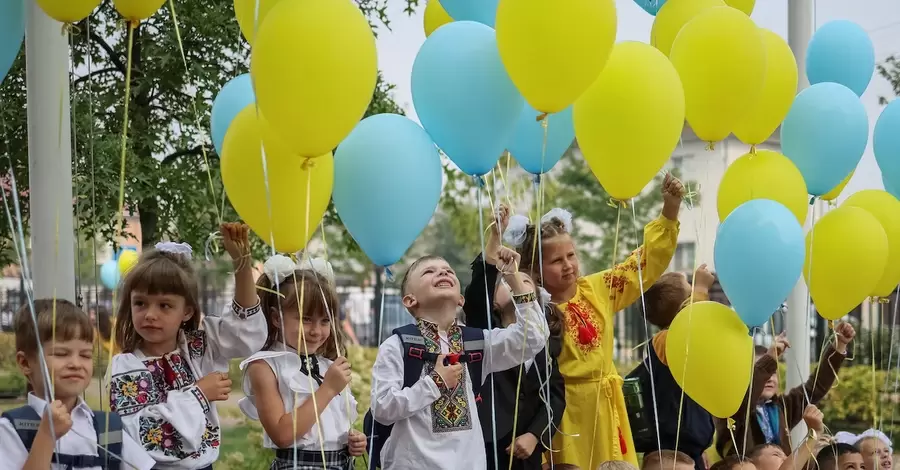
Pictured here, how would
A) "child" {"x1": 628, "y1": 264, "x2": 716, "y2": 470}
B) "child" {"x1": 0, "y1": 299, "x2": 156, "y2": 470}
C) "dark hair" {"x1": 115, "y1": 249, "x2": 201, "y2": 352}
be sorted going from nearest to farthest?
"child" {"x1": 0, "y1": 299, "x2": 156, "y2": 470}, "dark hair" {"x1": 115, "y1": 249, "x2": 201, "y2": 352}, "child" {"x1": 628, "y1": 264, "x2": 716, "y2": 470}

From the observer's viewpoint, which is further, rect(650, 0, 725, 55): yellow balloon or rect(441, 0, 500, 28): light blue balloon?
rect(650, 0, 725, 55): yellow balloon

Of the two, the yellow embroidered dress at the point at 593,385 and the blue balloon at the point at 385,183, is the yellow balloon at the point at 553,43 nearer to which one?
the blue balloon at the point at 385,183

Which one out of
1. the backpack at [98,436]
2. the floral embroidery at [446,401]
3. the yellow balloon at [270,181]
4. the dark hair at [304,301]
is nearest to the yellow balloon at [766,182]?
the floral embroidery at [446,401]

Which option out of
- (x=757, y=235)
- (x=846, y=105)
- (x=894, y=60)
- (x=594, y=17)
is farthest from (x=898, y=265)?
(x=894, y=60)

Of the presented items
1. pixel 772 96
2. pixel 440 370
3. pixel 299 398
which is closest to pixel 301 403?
pixel 299 398

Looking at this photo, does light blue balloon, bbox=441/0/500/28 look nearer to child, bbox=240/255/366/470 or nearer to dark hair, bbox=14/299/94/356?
child, bbox=240/255/366/470

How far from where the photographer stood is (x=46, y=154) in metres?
2.89

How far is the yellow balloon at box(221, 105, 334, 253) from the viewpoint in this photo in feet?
7.72

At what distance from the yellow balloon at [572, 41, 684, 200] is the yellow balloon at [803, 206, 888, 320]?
844 millimetres

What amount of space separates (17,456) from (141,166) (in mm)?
2213

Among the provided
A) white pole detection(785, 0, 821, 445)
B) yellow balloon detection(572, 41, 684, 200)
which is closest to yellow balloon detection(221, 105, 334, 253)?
yellow balloon detection(572, 41, 684, 200)

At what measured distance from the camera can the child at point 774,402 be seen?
11.7 ft

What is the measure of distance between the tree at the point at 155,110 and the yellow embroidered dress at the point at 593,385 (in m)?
1.55

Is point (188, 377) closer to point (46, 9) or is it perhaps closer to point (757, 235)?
point (46, 9)
